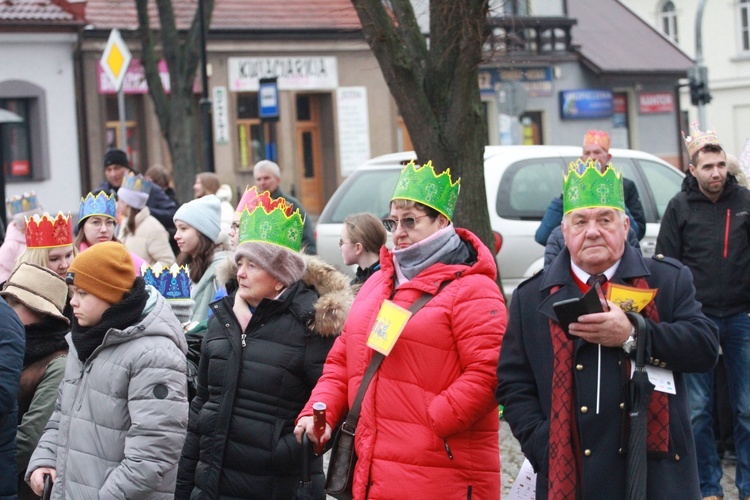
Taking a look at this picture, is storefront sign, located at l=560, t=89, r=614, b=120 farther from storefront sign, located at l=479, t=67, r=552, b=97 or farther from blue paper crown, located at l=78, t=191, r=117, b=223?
blue paper crown, located at l=78, t=191, r=117, b=223

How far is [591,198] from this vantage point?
4.23 metres

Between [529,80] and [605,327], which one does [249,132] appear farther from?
[605,327]

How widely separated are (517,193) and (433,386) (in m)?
7.04

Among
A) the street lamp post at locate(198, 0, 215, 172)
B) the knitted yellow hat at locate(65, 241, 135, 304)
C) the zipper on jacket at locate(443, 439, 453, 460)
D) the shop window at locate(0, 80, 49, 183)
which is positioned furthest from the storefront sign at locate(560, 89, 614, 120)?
the zipper on jacket at locate(443, 439, 453, 460)

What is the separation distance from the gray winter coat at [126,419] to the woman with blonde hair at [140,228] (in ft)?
15.4

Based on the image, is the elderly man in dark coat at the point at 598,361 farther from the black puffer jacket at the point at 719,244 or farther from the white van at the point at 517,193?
the white van at the point at 517,193

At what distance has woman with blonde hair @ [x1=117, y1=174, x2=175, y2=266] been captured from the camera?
9.77m

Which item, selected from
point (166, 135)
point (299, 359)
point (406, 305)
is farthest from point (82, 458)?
point (166, 135)

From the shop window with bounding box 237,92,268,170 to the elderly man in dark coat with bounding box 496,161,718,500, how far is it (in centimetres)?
2635

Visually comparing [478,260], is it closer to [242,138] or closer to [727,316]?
[727,316]

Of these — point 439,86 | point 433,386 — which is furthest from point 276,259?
point 439,86

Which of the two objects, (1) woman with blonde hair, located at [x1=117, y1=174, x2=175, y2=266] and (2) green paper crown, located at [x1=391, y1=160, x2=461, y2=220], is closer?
(2) green paper crown, located at [x1=391, y1=160, x2=461, y2=220]

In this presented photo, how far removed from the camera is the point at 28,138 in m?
26.5

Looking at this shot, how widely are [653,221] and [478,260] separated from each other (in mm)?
7263
